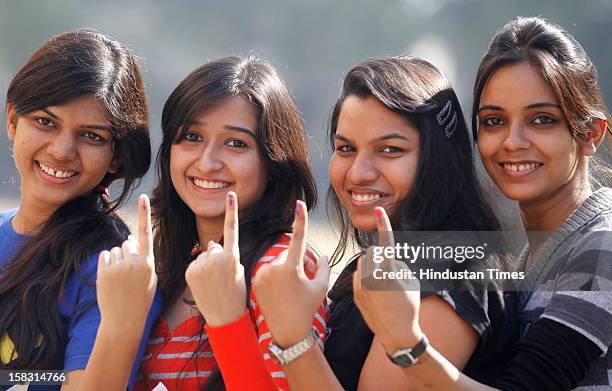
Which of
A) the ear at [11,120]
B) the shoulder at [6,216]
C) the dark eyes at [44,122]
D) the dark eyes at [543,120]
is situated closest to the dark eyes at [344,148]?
the dark eyes at [543,120]

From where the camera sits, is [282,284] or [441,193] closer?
[282,284]

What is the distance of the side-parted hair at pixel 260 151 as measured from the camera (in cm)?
219

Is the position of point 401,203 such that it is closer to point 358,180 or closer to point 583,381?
point 358,180

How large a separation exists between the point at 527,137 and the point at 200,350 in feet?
3.14

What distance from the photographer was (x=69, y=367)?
195 cm

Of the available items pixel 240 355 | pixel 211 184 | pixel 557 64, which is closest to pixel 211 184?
pixel 211 184

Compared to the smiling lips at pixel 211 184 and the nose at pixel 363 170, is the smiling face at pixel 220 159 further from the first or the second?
the nose at pixel 363 170

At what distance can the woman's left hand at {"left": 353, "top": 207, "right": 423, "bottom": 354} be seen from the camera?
1521 millimetres

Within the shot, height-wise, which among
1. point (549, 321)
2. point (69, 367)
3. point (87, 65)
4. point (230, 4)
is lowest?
point (69, 367)

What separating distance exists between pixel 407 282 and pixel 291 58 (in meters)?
5.88

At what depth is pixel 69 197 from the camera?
2.28 meters

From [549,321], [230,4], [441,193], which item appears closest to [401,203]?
[441,193]

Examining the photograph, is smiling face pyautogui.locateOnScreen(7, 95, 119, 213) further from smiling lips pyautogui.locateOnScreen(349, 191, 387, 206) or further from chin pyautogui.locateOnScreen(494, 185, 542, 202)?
chin pyautogui.locateOnScreen(494, 185, 542, 202)

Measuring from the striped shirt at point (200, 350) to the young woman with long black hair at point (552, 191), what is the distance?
466 millimetres
